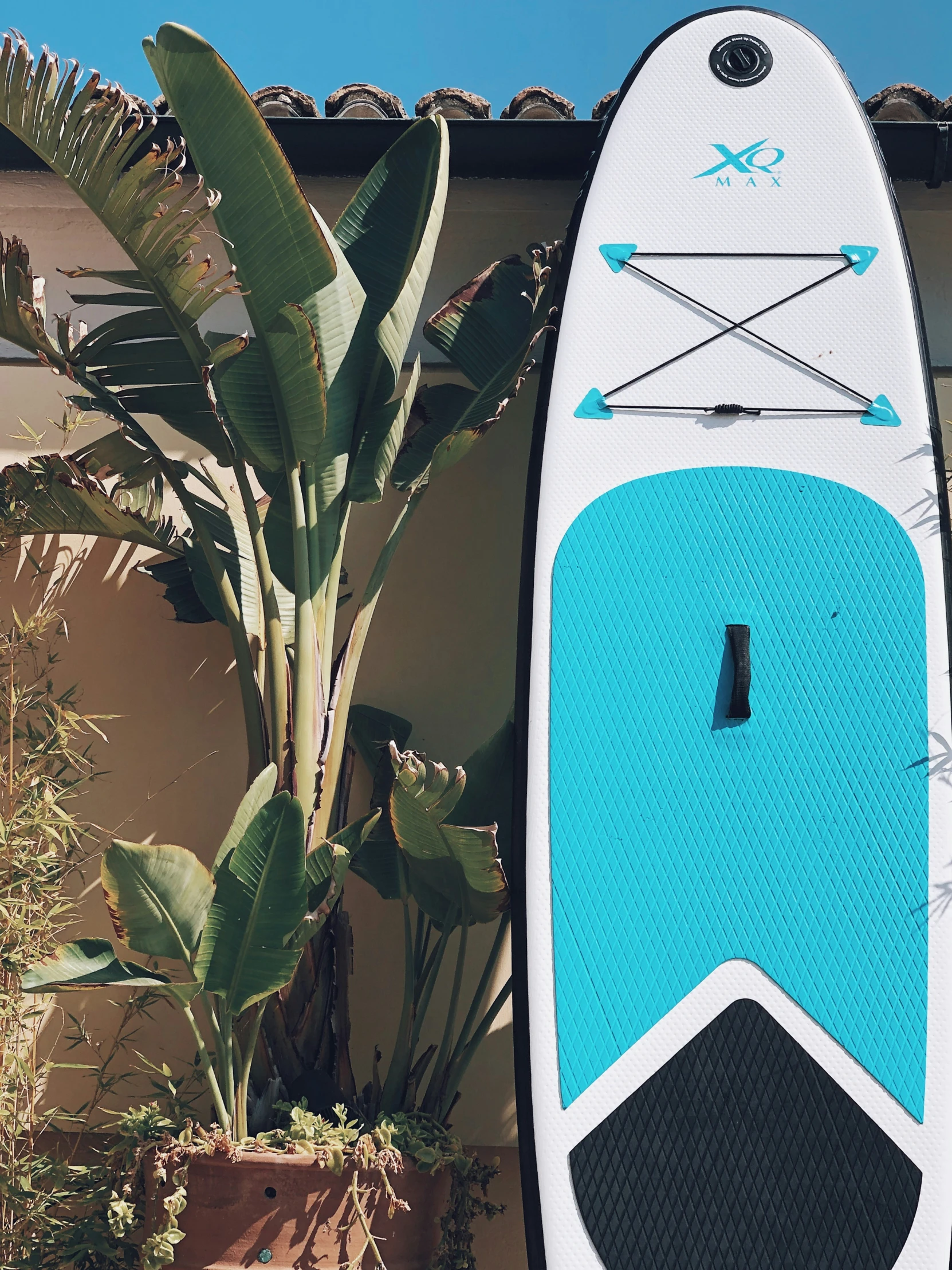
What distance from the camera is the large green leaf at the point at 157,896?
2176mm

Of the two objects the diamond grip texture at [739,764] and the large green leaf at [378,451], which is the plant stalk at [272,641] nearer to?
the large green leaf at [378,451]

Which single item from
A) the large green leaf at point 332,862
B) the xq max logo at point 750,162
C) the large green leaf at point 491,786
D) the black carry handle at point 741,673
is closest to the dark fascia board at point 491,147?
the xq max logo at point 750,162

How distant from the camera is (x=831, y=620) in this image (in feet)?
9.14

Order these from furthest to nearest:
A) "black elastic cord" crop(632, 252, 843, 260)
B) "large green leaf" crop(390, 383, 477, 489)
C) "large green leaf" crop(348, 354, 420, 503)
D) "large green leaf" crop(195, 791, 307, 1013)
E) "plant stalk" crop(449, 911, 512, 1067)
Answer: "large green leaf" crop(390, 383, 477, 489), "black elastic cord" crop(632, 252, 843, 260), "large green leaf" crop(348, 354, 420, 503), "plant stalk" crop(449, 911, 512, 1067), "large green leaf" crop(195, 791, 307, 1013)

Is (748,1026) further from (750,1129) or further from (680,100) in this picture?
(680,100)

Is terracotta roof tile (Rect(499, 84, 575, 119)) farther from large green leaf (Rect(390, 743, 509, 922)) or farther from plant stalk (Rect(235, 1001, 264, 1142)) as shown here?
plant stalk (Rect(235, 1001, 264, 1142))

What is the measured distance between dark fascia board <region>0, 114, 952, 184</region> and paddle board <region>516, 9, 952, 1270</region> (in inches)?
11.6

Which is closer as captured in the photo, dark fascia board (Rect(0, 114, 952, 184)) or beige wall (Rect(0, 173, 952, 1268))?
beige wall (Rect(0, 173, 952, 1268))

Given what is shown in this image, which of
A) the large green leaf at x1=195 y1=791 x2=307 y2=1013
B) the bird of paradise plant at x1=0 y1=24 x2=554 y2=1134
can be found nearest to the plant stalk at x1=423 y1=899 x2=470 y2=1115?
the bird of paradise plant at x1=0 y1=24 x2=554 y2=1134

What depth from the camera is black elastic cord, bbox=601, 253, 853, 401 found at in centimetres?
300

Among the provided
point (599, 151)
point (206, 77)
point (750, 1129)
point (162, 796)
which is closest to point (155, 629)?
point (162, 796)

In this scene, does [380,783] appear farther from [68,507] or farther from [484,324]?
[484,324]

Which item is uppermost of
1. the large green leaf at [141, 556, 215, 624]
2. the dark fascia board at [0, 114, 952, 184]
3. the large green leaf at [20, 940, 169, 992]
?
the dark fascia board at [0, 114, 952, 184]

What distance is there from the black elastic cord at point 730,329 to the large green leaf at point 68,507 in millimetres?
1285
